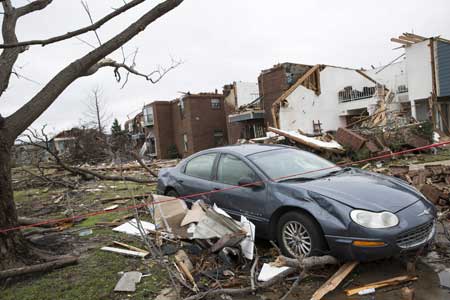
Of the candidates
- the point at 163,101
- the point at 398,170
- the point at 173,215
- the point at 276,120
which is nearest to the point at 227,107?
the point at 276,120

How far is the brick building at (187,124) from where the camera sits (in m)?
36.4

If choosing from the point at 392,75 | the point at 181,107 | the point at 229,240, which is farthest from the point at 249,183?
the point at 181,107

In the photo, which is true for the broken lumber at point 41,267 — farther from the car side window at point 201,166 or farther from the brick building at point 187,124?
the brick building at point 187,124

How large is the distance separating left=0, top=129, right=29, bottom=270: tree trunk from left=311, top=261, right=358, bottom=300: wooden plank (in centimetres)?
386

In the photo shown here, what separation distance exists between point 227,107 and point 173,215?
2887 cm

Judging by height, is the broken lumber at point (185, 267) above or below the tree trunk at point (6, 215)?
below

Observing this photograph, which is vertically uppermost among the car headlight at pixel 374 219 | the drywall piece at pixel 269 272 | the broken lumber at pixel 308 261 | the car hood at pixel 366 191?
the car hood at pixel 366 191

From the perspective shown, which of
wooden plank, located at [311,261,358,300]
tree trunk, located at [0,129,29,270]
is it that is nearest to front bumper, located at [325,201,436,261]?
wooden plank, located at [311,261,358,300]

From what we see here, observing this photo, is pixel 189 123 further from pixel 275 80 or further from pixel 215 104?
pixel 275 80

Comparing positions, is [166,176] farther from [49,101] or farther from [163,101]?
[163,101]

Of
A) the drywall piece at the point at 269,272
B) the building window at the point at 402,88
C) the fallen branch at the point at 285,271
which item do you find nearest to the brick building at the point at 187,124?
the building window at the point at 402,88

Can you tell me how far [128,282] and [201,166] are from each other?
7.86 ft

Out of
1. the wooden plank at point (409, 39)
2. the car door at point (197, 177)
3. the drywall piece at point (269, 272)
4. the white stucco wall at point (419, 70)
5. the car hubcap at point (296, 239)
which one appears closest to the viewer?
the drywall piece at point (269, 272)

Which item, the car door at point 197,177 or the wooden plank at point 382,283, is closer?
the wooden plank at point 382,283
